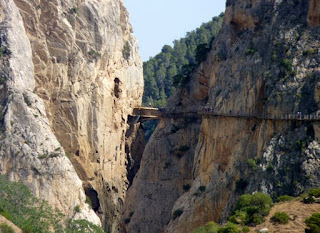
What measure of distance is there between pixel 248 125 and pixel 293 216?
649 inches

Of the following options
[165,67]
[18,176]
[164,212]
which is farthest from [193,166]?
[165,67]

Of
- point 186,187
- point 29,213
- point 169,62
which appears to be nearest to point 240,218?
point 29,213

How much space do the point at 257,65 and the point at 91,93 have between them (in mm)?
25657

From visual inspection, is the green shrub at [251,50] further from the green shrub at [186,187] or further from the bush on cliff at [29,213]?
the bush on cliff at [29,213]

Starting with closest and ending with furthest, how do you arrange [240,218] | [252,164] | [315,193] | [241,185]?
[315,193] → [240,218] → [252,164] → [241,185]

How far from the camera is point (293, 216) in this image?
6894 centimetres

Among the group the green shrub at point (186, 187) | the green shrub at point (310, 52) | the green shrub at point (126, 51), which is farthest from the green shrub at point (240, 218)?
the green shrub at point (126, 51)

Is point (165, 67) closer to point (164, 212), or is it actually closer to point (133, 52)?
point (133, 52)

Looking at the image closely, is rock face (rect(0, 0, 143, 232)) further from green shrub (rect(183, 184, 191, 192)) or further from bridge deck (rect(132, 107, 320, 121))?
green shrub (rect(183, 184, 191, 192))

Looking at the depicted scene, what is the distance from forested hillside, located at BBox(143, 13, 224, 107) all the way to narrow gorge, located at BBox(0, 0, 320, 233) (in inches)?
1295

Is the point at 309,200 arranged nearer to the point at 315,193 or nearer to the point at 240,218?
the point at 315,193

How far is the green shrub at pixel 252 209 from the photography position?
70562 mm

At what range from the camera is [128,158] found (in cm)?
11281

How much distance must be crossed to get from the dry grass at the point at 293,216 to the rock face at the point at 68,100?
27.7 meters
